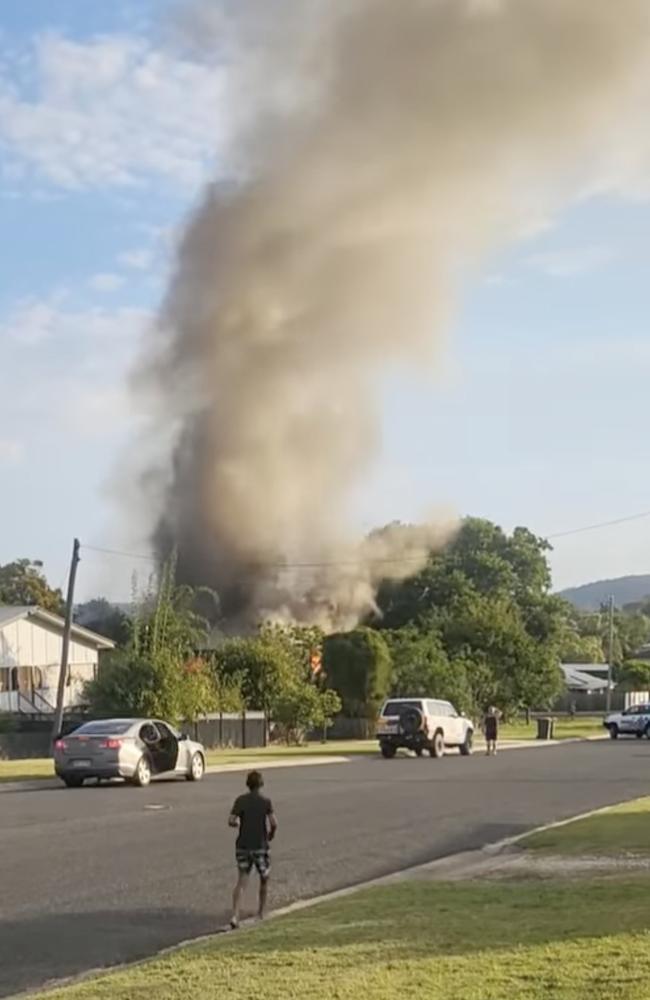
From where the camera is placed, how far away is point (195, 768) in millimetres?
30484

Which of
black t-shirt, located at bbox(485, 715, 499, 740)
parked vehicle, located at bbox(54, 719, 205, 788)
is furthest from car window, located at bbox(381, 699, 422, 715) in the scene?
parked vehicle, located at bbox(54, 719, 205, 788)

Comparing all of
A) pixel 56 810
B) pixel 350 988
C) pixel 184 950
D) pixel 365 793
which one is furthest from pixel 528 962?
pixel 365 793

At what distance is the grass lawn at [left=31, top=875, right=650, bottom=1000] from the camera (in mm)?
7996

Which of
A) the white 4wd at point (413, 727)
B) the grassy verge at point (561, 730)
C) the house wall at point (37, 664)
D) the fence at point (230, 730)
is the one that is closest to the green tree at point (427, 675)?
the grassy verge at point (561, 730)

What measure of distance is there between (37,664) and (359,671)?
11.9 meters

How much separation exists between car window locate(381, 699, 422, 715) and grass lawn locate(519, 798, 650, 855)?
20536 mm

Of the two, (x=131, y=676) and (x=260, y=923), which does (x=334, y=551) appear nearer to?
(x=131, y=676)

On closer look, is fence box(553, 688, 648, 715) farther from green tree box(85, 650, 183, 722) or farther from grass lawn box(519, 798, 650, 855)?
grass lawn box(519, 798, 650, 855)

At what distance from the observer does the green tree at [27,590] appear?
94206 millimetres

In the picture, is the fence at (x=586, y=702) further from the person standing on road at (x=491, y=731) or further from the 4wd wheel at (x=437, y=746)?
the 4wd wheel at (x=437, y=746)

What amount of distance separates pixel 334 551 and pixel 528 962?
235 feet

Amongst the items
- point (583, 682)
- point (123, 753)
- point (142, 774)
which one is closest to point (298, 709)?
point (142, 774)

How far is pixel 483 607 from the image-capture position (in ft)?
229

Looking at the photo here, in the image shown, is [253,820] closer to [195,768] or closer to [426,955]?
[426,955]
